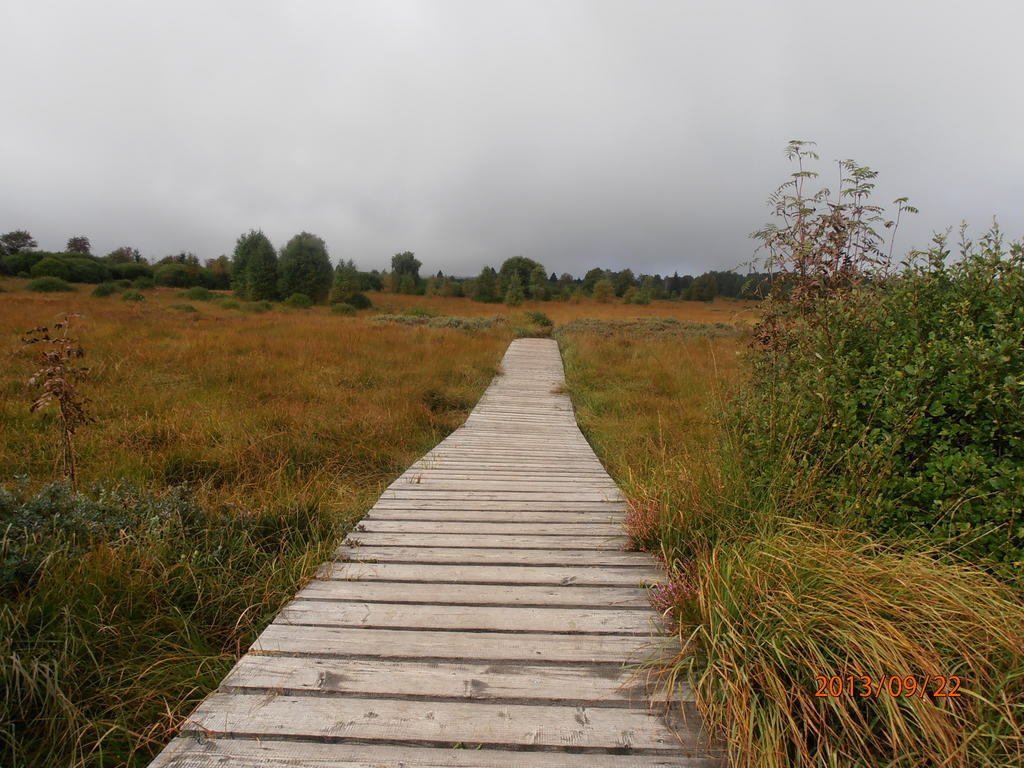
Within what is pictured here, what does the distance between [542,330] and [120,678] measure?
20.5m

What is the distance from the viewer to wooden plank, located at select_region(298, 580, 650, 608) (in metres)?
2.26

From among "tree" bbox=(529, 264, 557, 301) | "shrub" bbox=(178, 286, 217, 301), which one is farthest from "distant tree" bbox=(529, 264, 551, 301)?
"shrub" bbox=(178, 286, 217, 301)

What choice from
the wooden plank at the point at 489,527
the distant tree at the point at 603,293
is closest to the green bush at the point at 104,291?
the distant tree at the point at 603,293

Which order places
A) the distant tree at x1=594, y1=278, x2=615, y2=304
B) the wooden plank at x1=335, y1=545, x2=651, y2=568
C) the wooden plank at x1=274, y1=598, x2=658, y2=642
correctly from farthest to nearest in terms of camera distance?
1. the distant tree at x1=594, y1=278, x2=615, y2=304
2. the wooden plank at x1=335, y1=545, x2=651, y2=568
3. the wooden plank at x1=274, y1=598, x2=658, y2=642

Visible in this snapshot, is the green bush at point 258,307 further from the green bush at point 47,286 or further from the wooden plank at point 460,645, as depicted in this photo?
the wooden plank at point 460,645

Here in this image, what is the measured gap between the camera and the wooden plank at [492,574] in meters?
2.45

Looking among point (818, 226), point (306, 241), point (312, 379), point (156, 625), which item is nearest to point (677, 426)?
point (818, 226)

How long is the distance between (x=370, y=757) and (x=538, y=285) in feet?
160

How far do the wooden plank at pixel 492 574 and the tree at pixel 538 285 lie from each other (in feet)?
137

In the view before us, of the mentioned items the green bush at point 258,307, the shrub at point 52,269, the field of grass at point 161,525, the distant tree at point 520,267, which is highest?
the distant tree at point 520,267

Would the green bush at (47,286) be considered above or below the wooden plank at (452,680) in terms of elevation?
above

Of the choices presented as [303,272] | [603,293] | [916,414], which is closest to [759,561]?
[916,414]

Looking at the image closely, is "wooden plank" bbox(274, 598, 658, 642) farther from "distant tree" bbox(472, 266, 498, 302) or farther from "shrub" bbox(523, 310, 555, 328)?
"distant tree" bbox(472, 266, 498, 302)

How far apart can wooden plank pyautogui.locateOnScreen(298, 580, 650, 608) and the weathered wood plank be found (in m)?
0.04
